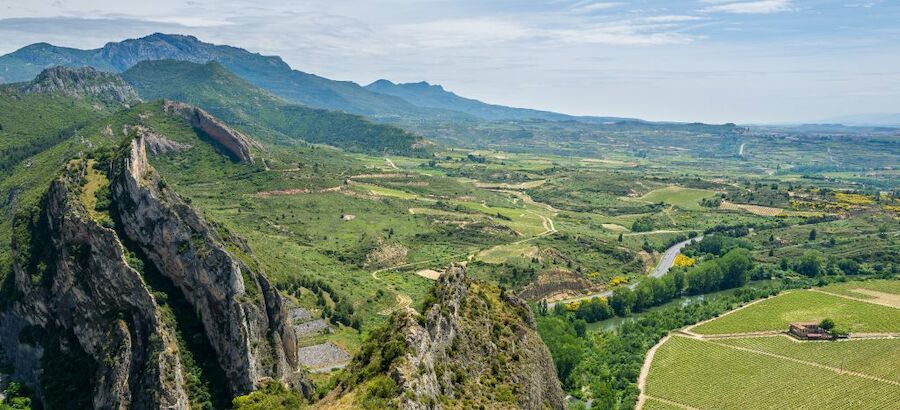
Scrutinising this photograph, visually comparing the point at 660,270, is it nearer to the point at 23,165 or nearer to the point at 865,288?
the point at 865,288

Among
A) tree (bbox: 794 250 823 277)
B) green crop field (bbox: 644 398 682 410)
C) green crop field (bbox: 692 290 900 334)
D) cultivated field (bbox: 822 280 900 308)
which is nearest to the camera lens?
green crop field (bbox: 644 398 682 410)

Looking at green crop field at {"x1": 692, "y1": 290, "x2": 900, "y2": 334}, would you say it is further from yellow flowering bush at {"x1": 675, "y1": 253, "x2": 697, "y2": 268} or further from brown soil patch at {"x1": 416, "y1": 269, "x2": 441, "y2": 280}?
brown soil patch at {"x1": 416, "y1": 269, "x2": 441, "y2": 280}

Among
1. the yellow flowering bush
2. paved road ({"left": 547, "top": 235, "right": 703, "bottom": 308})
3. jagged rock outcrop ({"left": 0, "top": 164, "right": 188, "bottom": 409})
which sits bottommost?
paved road ({"left": 547, "top": 235, "right": 703, "bottom": 308})

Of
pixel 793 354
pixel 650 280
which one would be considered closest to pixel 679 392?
pixel 793 354

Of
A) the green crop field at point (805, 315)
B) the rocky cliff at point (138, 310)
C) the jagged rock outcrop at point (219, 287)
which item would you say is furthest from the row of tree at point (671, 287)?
the rocky cliff at point (138, 310)

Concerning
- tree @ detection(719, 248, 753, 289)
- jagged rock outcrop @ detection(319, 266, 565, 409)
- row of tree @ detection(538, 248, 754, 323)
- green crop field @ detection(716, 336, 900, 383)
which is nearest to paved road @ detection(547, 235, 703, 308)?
row of tree @ detection(538, 248, 754, 323)

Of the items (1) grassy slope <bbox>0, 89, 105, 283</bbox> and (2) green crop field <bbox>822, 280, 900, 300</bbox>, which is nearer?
(1) grassy slope <bbox>0, 89, 105, 283</bbox>

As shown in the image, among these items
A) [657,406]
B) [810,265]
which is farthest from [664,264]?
[657,406]
